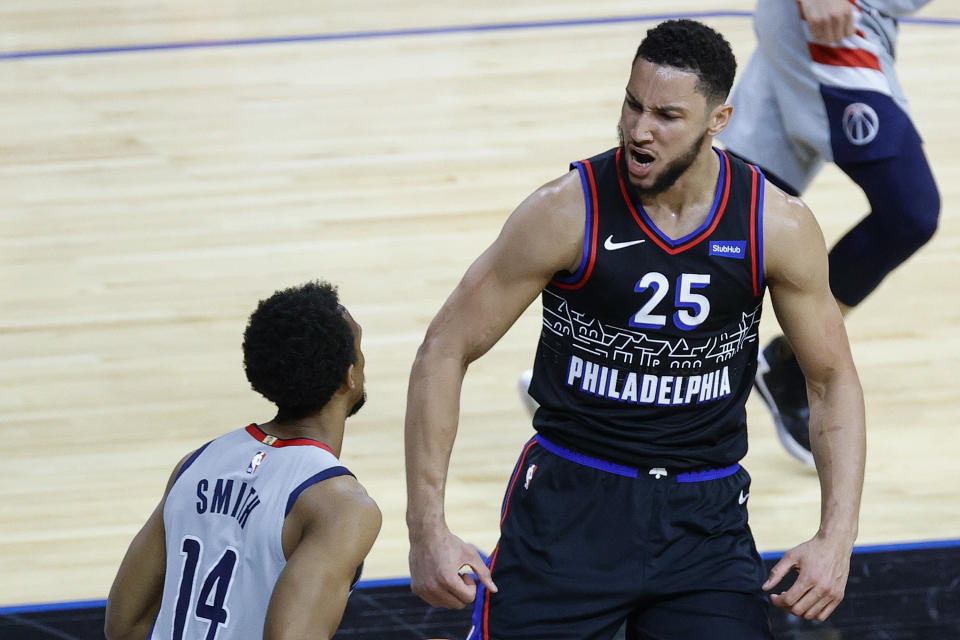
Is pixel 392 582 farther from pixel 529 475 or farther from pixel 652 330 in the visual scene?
pixel 652 330

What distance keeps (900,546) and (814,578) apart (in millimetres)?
1295

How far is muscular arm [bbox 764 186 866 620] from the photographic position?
2672 millimetres

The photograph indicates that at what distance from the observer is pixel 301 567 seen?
2.36 metres

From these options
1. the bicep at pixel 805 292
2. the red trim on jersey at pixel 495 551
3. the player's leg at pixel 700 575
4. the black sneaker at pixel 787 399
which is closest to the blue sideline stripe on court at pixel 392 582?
the black sneaker at pixel 787 399

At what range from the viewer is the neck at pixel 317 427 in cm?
264

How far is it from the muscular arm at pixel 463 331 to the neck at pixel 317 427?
134mm

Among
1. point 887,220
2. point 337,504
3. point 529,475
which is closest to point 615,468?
point 529,475

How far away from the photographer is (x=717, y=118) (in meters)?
2.70

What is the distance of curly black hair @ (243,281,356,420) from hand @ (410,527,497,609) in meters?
0.33

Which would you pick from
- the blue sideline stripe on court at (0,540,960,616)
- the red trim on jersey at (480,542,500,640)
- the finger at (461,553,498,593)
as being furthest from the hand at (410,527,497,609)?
the blue sideline stripe on court at (0,540,960,616)

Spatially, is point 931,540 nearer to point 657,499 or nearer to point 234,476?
point 657,499

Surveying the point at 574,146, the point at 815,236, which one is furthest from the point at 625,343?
the point at 574,146

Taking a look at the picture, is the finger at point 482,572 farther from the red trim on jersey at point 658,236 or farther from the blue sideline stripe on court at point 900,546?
the blue sideline stripe on court at point 900,546

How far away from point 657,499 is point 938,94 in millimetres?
5119
